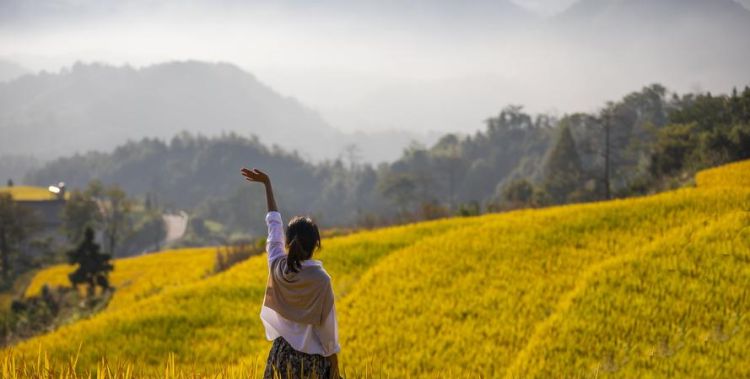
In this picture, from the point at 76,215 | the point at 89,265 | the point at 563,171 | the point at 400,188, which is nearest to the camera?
the point at 89,265

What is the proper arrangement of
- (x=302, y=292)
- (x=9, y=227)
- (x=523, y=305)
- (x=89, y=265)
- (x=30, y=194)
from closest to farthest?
(x=302, y=292) < (x=523, y=305) < (x=89, y=265) < (x=9, y=227) < (x=30, y=194)

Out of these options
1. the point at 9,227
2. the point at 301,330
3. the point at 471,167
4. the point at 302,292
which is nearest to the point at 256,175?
the point at 302,292

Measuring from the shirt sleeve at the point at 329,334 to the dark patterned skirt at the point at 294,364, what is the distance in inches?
4.2

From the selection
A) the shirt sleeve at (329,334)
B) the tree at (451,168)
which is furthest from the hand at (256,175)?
the tree at (451,168)

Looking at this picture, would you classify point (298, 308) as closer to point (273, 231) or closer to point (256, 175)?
point (273, 231)

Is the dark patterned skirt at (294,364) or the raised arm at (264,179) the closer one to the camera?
the dark patterned skirt at (294,364)

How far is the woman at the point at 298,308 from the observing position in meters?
4.38

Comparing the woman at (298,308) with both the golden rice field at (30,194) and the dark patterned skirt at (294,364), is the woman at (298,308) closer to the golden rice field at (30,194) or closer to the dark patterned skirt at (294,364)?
the dark patterned skirt at (294,364)

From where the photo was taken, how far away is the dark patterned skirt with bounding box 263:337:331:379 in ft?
15.2

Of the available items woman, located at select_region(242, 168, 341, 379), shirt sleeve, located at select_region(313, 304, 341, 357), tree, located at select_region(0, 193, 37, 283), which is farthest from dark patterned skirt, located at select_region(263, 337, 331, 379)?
tree, located at select_region(0, 193, 37, 283)

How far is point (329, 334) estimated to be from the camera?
15.0ft

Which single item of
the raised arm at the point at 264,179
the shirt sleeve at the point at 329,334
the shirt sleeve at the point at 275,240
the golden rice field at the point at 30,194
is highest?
the golden rice field at the point at 30,194

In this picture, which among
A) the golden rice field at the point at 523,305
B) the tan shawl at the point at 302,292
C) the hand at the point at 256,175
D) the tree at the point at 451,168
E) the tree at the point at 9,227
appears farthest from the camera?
the tree at the point at 451,168

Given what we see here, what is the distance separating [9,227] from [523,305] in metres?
49.8
